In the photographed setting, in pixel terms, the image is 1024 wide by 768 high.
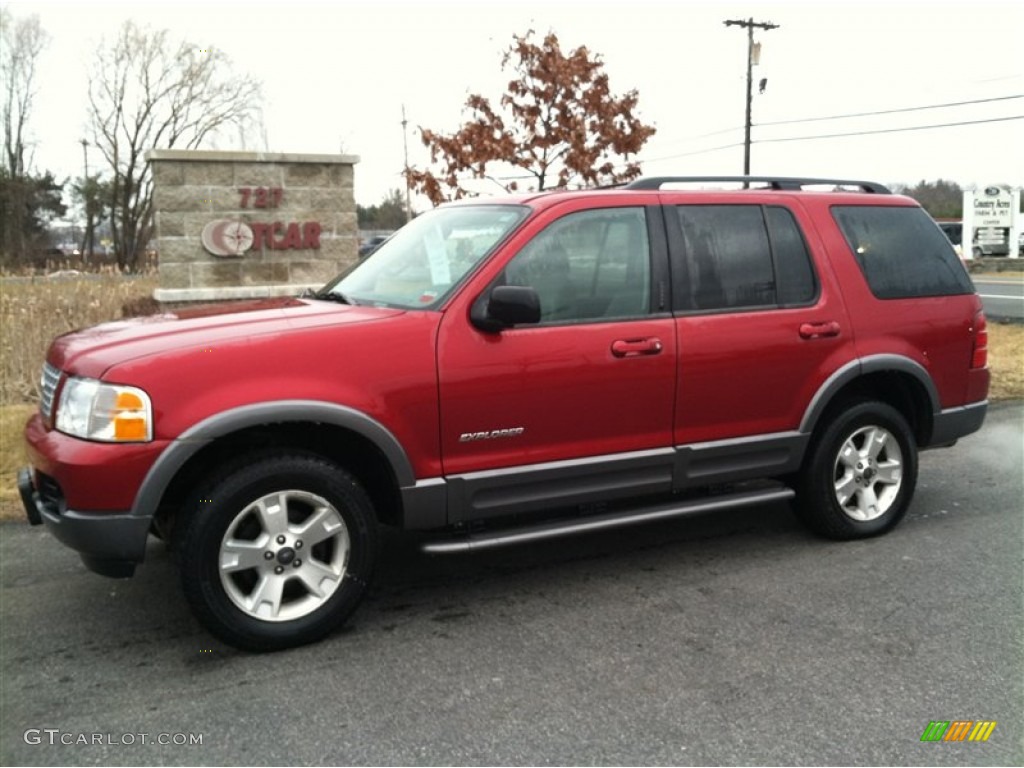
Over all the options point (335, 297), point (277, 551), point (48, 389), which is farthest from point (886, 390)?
point (48, 389)

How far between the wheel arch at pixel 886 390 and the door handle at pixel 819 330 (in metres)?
0.21

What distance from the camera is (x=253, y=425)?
11.7ft

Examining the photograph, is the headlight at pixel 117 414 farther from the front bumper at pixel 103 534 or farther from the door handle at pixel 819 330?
the door handle at pixel 819 330

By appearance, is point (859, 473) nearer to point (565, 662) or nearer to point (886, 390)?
point (886, 390)

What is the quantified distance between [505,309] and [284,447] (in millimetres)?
1112

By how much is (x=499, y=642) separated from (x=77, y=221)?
65.0 meters

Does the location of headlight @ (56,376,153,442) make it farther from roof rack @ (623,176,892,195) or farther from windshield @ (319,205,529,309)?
roof rack @ (623,176,892,195)

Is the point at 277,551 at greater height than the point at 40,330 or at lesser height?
lesser

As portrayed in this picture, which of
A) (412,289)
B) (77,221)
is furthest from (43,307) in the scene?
(77,221)

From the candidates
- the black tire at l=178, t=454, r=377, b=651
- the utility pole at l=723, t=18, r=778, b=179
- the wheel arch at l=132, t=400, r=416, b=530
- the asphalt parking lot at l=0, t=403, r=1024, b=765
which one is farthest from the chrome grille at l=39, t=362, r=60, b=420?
the utility pole at l=723, t=18, r=778, b=179

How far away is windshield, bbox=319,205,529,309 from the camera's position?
166 inches

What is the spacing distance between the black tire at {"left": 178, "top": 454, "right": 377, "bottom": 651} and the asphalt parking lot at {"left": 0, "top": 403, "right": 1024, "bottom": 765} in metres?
0.15

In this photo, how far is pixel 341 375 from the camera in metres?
3.71

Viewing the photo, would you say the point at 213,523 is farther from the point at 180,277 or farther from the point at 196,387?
the point at 180,277
